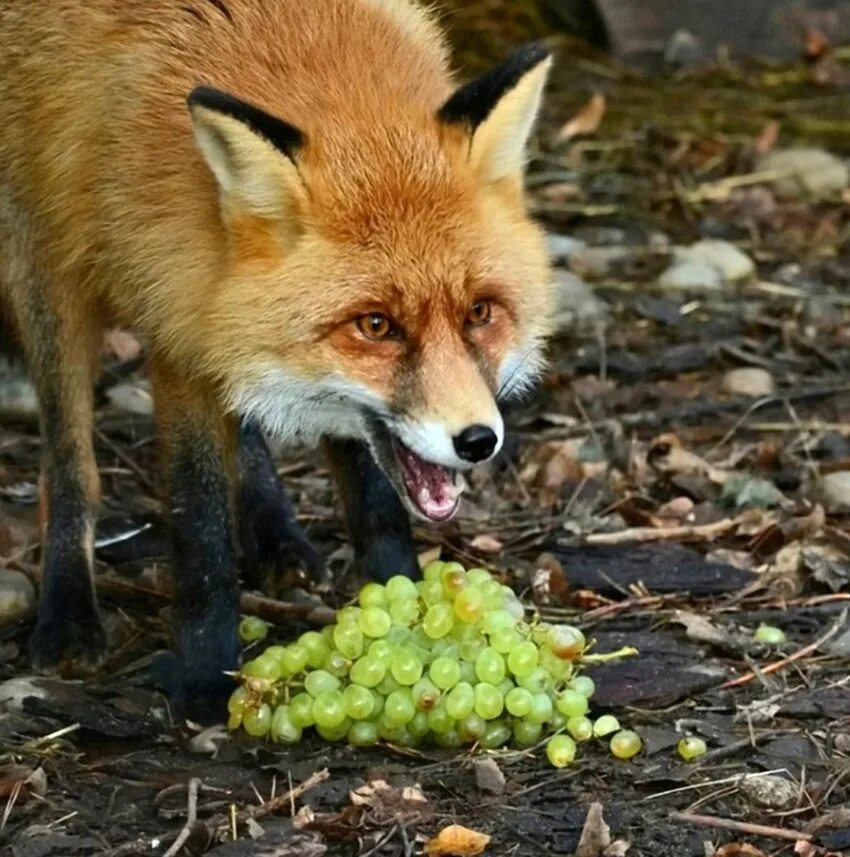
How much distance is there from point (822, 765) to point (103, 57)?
103 inches

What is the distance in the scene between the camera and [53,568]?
505 centimetres

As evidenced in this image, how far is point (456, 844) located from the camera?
12.5ft

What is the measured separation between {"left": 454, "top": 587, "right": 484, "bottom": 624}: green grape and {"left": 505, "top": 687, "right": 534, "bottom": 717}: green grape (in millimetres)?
201

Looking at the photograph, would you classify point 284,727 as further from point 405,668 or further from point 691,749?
point 691,749

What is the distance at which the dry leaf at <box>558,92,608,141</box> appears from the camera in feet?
30.0

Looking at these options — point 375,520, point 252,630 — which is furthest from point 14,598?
point 375,520

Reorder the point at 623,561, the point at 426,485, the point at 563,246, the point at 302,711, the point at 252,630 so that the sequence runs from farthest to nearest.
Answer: the point at 563,246 < the point at 623,561 < the point at 252,630 < the point at 426,485 < the point at 302,711

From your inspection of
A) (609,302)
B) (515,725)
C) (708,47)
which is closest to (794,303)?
(609,302)

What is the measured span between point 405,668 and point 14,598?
1.50 metres

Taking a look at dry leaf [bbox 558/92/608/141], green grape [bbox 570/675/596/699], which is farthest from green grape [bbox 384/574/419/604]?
dry leaf [bbox 558/92/608/141]

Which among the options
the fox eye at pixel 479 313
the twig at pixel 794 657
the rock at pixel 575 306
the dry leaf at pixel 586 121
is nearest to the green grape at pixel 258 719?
the fox eye at pixel 479 313

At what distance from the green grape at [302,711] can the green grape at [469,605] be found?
1.40 ft

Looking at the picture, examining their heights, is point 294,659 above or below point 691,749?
above

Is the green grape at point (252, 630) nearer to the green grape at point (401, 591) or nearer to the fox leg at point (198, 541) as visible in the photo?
the fox leg at point (198, 541)
